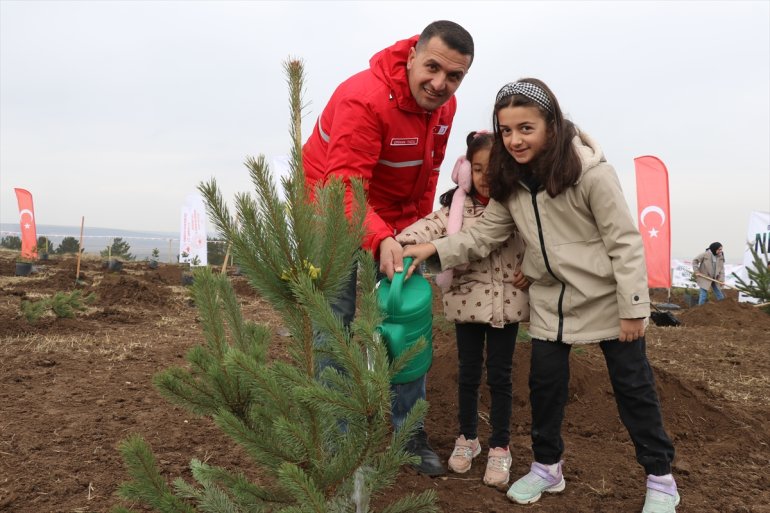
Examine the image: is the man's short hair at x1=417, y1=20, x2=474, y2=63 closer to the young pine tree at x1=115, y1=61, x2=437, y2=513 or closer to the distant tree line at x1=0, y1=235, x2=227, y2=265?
the young pine tree at x1=115, y1=61, x2=437, y2=513

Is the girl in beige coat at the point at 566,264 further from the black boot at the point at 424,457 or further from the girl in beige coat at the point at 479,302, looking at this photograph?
the black boot at the point at 424,457

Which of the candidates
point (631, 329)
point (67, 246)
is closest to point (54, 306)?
point (631, 329)

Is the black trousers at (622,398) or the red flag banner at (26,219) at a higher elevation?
the red flag banner at (26,219)

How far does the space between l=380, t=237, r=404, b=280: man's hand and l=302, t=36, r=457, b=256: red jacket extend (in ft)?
0.16

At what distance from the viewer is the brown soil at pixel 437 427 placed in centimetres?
243

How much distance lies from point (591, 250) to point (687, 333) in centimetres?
645

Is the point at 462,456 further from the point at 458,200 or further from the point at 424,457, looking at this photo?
the point at 458,200

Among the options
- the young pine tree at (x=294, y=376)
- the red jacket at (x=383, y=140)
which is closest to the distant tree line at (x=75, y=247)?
the red jacket at (x=383, y=140)

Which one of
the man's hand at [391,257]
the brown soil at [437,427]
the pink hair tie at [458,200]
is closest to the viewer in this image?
the man's hand at [391,257]

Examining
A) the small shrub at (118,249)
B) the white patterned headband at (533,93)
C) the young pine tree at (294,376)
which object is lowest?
the young pine tree at (294,376)

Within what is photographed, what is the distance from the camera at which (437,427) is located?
329 centimetres

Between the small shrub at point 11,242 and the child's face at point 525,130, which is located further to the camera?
the small shrub at point 11,242

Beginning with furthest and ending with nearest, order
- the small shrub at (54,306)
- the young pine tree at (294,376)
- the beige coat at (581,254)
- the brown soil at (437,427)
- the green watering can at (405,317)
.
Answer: the small shrub at (54,306) < the brown soil at (437,427) < the beige coat at (581,254) < the green watering can at (405,317) < the young pine tree at (294,376)

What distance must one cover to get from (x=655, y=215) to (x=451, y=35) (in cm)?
1013
